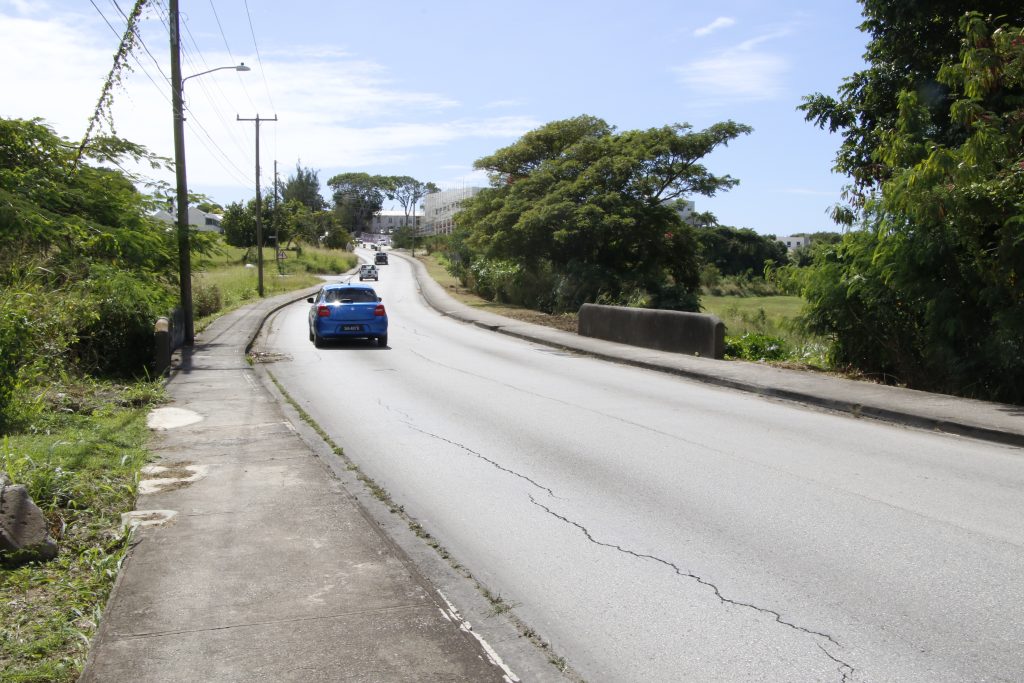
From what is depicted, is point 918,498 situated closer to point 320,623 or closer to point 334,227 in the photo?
point 320,623

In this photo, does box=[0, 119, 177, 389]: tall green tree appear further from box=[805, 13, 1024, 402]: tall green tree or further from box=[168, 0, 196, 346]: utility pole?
box=[805, 13, 1024, 402]: tall green tree

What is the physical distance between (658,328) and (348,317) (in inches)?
294

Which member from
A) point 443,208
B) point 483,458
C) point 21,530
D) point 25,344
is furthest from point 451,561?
point 443,208

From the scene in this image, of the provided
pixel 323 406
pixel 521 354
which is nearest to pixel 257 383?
pixel 323 406

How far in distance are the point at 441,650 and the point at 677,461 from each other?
4823 mm

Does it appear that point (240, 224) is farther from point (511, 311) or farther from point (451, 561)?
point (451, 561)

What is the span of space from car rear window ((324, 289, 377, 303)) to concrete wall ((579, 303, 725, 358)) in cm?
598

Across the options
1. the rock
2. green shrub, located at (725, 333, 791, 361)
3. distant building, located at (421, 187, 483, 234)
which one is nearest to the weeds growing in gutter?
the rock

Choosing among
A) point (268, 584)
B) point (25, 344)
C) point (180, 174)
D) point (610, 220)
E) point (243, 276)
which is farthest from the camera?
point (243, 276)

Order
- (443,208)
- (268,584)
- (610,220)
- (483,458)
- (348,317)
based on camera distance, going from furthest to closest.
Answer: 1. (443,208)
2. (610,220)
3. (348,317)
4. (483,458)
5. (268,584)

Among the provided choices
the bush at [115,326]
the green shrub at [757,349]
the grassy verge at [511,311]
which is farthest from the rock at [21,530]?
the grassy verge at [511,311]

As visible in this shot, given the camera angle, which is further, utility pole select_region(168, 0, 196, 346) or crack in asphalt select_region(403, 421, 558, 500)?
utility pole select_region(168, 0, 196, 346)

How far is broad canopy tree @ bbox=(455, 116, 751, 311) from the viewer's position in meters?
31.1

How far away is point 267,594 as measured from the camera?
15.2 feet
